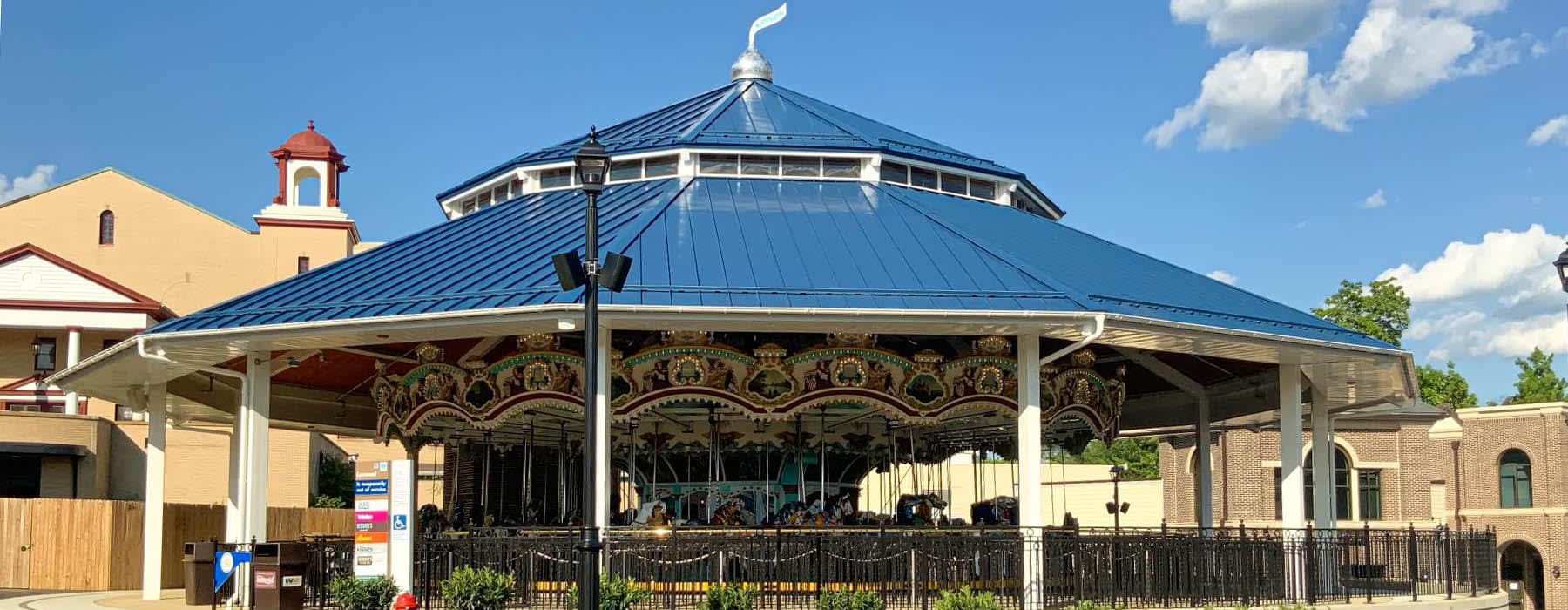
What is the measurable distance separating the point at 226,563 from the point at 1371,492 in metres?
45.5

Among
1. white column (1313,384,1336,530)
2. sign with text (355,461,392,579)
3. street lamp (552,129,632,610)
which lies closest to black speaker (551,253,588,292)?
→ street lamp (552,129,632,610)

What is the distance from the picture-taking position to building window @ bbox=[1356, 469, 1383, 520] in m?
59.4

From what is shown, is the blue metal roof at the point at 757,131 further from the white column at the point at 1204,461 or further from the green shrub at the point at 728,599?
the green shrub at the point at 728,599

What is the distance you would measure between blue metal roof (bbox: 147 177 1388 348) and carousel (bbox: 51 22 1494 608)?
3.8 inches

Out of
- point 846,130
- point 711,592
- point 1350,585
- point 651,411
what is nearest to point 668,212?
point 651,411

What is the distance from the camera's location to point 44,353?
5969 centimetres

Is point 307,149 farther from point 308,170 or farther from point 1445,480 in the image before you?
point 1445,480

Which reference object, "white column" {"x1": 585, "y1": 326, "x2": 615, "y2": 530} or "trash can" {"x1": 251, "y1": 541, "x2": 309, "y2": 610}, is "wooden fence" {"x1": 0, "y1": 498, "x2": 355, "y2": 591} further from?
"white column" {"x1": 585, "y1": 326, "x2": 615, "y2": 530}

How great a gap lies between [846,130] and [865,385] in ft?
22.4

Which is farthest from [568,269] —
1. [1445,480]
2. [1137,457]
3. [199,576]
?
[1137,457]

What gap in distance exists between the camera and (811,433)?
106 feet

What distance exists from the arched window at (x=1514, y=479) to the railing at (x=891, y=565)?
1605 inches

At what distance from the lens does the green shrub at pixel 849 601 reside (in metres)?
21.8

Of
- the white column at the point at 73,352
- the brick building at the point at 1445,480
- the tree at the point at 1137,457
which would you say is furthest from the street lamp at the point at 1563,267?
the tree at the point at 1137,457
